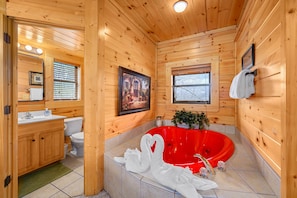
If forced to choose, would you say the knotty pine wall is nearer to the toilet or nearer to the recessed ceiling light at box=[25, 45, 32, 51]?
the toilet

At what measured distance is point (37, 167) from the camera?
2.08 meters

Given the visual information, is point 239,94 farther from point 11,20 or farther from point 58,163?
point 58,163

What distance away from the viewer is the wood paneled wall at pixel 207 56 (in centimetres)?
242

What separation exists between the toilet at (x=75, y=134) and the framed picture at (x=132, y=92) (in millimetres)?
1198

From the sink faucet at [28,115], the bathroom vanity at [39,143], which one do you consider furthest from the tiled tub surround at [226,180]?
the sink faucet at [28,115]

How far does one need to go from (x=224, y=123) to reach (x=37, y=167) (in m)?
3.21

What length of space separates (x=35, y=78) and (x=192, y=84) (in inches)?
122

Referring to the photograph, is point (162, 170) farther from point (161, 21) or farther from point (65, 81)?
point (65, 81)

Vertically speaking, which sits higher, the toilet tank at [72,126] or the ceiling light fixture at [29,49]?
the ceiling light fixture at [29,49]

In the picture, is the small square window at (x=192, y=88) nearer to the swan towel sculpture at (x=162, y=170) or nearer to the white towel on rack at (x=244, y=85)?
the white towel on rack at (x=244, y=85)

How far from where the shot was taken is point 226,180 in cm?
109

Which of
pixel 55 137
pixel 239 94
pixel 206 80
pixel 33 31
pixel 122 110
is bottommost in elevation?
pixel 55 137

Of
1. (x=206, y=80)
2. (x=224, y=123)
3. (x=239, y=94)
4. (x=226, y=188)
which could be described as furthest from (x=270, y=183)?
(x=206, y=80)

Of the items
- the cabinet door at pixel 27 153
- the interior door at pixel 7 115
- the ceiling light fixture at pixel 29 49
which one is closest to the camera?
the interior door at pixel 7 115
